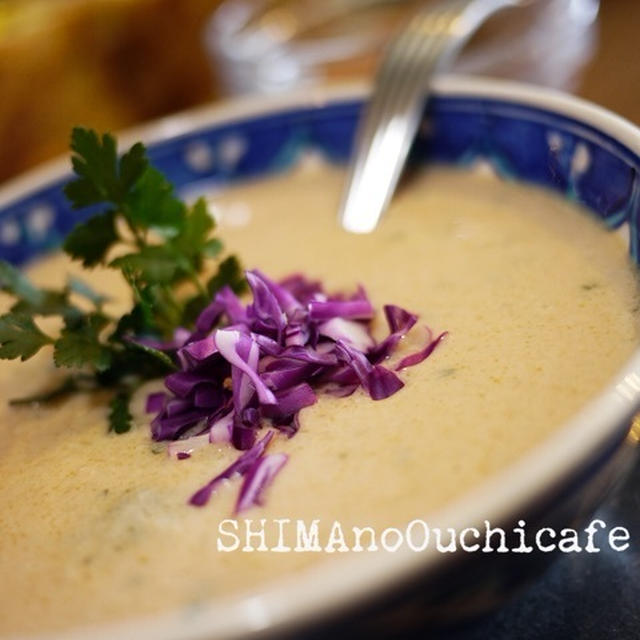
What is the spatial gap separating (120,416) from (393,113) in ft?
1.89

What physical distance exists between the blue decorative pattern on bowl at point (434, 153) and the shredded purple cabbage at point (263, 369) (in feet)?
0.85

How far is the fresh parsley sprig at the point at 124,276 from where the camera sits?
32.3 inches

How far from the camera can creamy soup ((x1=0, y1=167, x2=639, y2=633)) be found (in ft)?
1.87

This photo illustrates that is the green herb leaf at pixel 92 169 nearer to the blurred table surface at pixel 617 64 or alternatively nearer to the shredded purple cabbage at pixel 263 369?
the shredded purple cabbage at pixel 263 369

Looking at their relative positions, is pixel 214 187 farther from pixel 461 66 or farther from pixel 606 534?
pixel 606 534

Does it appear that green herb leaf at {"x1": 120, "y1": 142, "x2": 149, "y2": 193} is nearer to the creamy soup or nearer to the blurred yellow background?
the creamy soup

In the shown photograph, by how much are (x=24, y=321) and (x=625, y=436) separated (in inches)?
22.3

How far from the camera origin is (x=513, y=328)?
76 cm

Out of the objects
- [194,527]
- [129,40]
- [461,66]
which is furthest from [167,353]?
[129,40]

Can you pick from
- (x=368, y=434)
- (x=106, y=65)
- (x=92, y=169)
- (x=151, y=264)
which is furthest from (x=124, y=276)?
(x=106, y=65)

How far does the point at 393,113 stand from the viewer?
3.69 feet

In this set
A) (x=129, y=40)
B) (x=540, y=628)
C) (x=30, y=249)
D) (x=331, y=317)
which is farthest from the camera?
(x=129, y=40)

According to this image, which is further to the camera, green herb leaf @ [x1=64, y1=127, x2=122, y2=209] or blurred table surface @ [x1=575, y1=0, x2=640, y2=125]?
blurred table surface @ [x1=575, y1=0, x2=640, y2=125]

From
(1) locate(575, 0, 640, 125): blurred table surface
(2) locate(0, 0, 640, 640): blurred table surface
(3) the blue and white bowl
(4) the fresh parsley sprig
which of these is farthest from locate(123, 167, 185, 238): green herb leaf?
(1) locate(575, 0, 640, 125): blurred table surface
